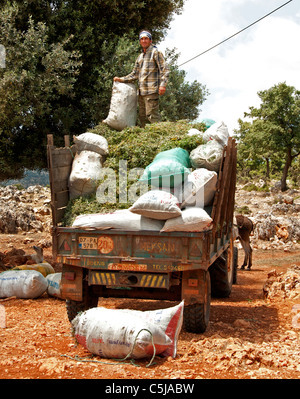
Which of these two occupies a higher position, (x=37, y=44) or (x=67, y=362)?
(x=37, y=44)

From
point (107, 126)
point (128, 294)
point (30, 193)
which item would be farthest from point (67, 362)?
point (30, 193)

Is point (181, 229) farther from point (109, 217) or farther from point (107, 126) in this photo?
point (107, 126)

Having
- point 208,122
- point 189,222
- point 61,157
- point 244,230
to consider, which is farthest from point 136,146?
point 244,230

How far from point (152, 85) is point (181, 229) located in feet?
15.4

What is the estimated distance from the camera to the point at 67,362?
447 cm

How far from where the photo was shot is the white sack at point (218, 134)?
22.1 ft

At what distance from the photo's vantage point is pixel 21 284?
7.82 metres

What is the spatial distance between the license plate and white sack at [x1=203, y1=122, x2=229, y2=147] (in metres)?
2.19

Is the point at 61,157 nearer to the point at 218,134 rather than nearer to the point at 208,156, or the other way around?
the point at 208,156

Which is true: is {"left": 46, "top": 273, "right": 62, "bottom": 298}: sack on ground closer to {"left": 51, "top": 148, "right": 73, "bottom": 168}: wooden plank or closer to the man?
{"left": 51, "top": 148, "right": 73, "bottom": 168}: wooden plank

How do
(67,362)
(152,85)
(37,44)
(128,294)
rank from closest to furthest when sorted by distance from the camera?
(67,362) < (128,294) < (152,85) < (37,44)

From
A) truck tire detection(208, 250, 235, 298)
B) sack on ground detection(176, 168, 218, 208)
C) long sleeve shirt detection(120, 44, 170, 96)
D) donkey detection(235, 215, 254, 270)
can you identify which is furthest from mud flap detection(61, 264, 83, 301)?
donkey detection(235, 215, 254, 270)

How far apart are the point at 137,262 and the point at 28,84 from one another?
6.05m

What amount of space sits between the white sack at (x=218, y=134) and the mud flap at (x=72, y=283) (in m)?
2.46
